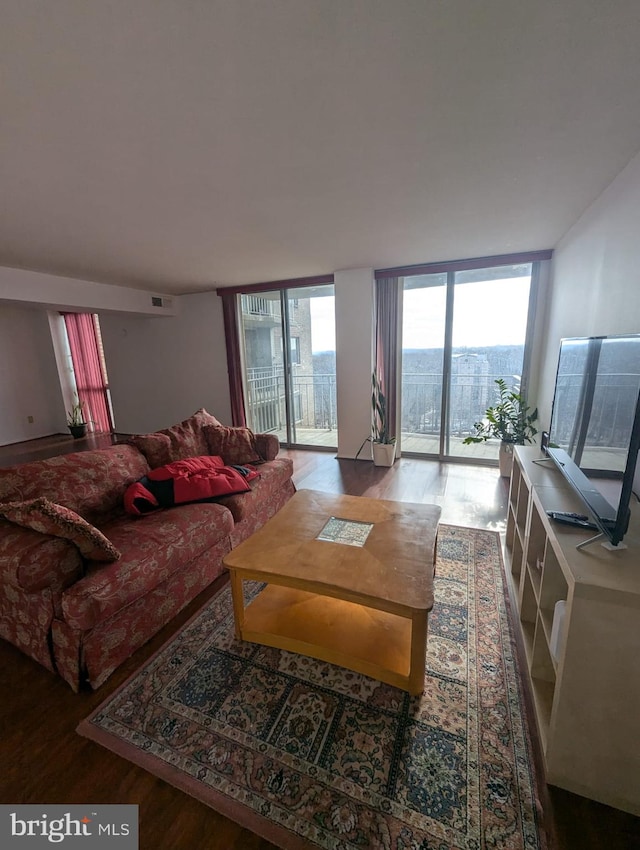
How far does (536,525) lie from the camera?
5.27ft

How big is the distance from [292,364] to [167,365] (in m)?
2.28

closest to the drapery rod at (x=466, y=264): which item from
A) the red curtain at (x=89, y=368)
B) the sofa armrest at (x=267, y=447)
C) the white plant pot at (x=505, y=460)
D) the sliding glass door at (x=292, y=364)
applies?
the sliding glass door at (x=292, y=364)

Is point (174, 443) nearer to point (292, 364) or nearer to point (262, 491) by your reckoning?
point (262, 491)

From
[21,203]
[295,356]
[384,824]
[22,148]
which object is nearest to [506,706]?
[384,824]

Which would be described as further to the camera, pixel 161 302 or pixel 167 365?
pixel 167 365

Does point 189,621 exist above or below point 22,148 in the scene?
below

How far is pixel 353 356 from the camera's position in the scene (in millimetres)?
4215

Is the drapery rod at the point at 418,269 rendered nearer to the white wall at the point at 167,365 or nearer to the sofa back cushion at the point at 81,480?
the white wall at the point at 167,365

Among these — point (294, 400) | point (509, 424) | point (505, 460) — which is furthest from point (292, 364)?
point (505, 460)

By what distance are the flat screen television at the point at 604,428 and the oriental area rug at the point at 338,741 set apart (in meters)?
0.82

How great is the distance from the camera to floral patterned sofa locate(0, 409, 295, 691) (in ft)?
4.50

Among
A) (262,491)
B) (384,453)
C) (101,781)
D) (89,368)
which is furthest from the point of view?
(89,368)

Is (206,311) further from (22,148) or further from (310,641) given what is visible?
(310,641)

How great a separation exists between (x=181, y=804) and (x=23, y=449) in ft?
21.3
